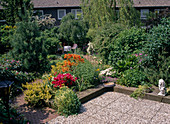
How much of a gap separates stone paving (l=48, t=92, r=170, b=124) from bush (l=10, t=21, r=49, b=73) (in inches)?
126

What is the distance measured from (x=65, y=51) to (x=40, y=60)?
499 centimetres

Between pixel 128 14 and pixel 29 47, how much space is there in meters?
6.23

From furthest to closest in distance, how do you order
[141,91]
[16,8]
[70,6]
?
1. [70,6]
2. [16,8]
3. [141,91]

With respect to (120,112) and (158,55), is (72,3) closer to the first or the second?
(158,55)

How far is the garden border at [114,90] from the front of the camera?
15.7ft

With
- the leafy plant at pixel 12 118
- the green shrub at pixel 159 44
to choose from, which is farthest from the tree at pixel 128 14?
the leafy plant at pixel 12 118

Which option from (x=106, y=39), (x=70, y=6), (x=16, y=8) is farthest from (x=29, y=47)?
(x=70, y=6)

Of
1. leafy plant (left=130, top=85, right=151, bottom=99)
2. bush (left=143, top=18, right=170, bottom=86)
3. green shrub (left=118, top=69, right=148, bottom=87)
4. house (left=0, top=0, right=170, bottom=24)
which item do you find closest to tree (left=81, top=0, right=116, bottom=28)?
bush (left=143, top=18, right=170, bottom=86)

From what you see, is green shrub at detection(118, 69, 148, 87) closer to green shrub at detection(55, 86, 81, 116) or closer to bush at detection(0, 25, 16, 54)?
green shrub at detection(55, 86, 81, 116)

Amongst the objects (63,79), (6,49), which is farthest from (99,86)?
(6,49)

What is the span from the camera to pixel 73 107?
4.24m

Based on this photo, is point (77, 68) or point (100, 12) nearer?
point (77, 68)

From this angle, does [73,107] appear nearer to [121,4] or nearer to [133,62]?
[133,62]

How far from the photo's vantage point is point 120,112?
170 inches
